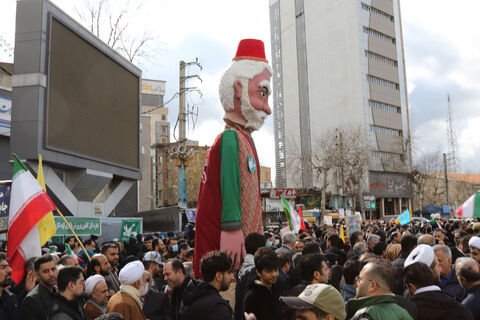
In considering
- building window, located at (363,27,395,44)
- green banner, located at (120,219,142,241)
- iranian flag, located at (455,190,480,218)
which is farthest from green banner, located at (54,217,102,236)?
building window, located at (363,27,395,44)

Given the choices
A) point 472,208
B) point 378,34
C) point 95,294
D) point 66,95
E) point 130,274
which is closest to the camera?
point 130,274

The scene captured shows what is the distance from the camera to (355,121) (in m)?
52.8

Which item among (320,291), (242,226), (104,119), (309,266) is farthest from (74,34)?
(320,291)

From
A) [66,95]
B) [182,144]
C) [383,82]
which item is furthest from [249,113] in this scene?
[383,82]

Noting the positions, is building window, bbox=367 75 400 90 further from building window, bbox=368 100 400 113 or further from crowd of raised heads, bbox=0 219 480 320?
crowd of raised heads, bbox=0 219 480 320

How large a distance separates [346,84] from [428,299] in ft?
174

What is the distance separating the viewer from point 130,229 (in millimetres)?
13695

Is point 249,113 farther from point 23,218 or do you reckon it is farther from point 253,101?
point 23,218

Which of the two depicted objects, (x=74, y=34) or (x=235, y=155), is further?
(x=74, y=34)

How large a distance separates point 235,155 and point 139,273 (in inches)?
64.4

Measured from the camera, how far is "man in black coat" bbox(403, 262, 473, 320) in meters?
3.35

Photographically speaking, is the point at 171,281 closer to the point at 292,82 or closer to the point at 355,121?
the point at 355,121

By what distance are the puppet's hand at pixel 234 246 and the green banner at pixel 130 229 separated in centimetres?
894

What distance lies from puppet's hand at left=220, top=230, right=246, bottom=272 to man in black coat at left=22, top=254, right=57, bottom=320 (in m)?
1.73
